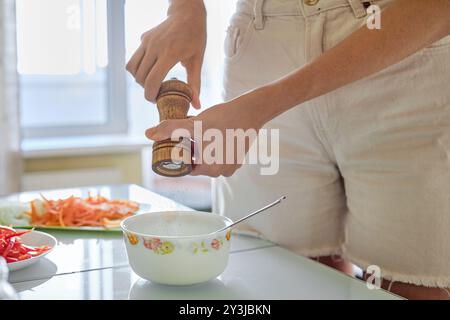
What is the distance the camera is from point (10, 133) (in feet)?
8.55

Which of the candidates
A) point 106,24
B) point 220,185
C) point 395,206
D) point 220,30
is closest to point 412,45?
point 395,206

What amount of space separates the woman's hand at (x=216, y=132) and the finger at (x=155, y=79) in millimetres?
148

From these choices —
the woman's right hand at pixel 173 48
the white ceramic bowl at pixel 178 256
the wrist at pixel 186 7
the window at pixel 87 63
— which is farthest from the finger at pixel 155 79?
the window at pixel 87 63

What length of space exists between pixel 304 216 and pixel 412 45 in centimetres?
36

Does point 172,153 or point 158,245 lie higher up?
point 172,153

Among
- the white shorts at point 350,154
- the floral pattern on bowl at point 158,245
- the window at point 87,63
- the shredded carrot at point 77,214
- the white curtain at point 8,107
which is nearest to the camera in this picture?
the floral pattern on bowl at point 158,245

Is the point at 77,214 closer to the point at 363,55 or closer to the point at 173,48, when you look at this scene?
the point at 173,48

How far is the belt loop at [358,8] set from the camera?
925 millimetres

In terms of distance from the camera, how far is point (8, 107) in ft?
8.47

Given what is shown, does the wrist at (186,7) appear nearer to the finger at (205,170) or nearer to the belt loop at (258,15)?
the belt loop at (258,15)

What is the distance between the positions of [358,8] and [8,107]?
78.2 inches

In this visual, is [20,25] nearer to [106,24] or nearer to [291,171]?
[106,24]

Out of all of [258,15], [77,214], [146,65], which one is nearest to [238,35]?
[258,15]

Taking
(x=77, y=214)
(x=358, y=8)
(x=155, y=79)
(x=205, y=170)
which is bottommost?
(x=77, y=214)
